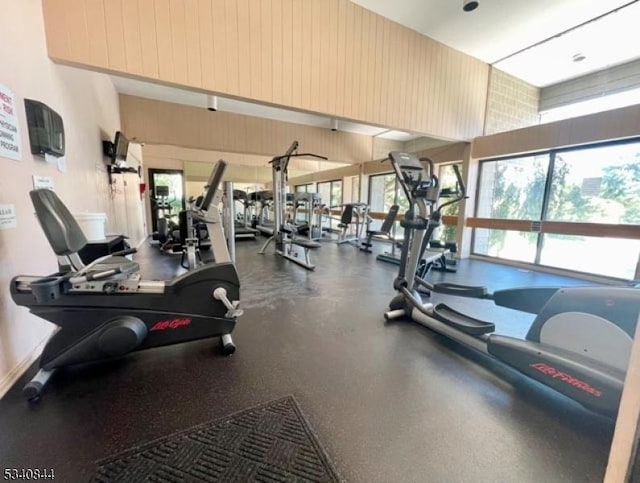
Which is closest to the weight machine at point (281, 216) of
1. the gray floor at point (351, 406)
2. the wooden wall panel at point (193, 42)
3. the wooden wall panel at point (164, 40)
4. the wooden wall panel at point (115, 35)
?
the wooden wall panel at point (193, 42)

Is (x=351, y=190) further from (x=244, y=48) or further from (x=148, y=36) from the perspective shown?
(x=148, y=36)

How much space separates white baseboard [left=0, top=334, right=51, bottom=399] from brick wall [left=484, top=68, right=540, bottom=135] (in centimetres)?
718

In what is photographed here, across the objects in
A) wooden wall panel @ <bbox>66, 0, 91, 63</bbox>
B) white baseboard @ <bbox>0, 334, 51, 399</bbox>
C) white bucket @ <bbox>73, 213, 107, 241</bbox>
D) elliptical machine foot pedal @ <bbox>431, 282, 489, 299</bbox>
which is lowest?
white baseboard @ <bbox>0, 334, 51, 399</bbox>

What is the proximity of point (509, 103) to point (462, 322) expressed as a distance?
578 centimetres

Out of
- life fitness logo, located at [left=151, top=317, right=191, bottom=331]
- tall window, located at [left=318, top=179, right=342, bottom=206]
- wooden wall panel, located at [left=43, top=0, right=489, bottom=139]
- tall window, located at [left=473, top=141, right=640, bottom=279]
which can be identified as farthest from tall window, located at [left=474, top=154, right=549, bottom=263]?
life fitness logo, located at [left=151, top=317, right=191, bottom=331]

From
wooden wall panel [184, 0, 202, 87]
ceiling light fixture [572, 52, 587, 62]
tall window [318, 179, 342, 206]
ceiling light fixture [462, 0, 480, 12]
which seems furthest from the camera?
tall window [318, 179, 342, 206]

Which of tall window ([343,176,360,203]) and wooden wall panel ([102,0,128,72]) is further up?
wooden wall panel ([102,0,128,72])

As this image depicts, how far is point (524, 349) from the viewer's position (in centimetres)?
158

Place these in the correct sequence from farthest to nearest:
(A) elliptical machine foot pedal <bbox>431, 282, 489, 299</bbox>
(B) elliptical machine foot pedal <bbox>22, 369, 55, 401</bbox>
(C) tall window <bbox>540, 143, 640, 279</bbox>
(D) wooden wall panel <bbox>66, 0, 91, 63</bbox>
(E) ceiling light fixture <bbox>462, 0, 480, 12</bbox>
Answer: (C) tall window <bbox>540, 143, 640, 279</bbox> < (E) ceiling light fixture <bbox>462, 0, 480, 12</bbox> < (D) wooden wall panel <bbox>66, 0, 91, 63</bbox> < (A) elliptical machine foot pedal <bbox>431, 282, 489, 299</bbox> < (B) elliptical machine foot pedal <bbox>22, 369, 55, 401</bbox>

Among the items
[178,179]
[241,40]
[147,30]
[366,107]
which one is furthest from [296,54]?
[178,179]

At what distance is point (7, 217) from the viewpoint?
1589mm

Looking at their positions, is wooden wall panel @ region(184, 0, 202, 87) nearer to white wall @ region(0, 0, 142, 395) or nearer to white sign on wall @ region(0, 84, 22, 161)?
white wall @ region(0, 0, 142, 395)

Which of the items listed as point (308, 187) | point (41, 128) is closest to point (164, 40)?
point (41, 128)

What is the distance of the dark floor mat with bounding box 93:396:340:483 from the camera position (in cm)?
107
